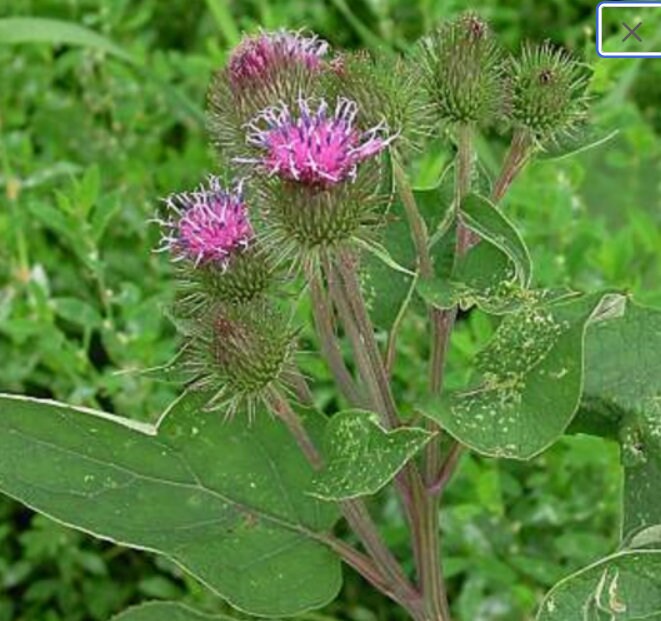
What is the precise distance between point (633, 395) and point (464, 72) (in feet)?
1.26

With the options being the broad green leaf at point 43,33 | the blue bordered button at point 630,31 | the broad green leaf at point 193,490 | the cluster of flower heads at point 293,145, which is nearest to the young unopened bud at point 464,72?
the cluster of flower heads at point 293,145

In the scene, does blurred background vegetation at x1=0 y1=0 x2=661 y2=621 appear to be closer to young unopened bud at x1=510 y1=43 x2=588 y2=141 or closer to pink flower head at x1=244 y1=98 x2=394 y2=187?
young unopened bud at x1=510 y1=43 x2=588 y2=141

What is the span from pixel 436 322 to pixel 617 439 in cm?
25

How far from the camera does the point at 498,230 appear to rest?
1460 mm

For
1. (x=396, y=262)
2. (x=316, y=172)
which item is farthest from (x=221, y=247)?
(x=396, y=262)

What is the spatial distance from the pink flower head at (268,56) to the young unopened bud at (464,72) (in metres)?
0.10

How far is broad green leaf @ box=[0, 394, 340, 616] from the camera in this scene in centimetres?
160

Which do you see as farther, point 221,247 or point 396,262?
point 396,262

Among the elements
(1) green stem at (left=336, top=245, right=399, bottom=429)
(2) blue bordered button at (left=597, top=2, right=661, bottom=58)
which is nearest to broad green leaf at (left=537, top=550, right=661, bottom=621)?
(1) green stem at (left=336, top=245, right=399, bottom=429)

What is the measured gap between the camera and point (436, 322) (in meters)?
1.59

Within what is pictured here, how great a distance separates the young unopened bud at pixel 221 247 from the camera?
1498 millimetres

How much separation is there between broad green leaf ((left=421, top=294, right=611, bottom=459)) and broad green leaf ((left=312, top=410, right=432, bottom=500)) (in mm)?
52

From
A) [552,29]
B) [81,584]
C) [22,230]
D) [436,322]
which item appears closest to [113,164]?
[22,230]

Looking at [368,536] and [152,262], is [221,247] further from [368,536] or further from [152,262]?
[152,262]
